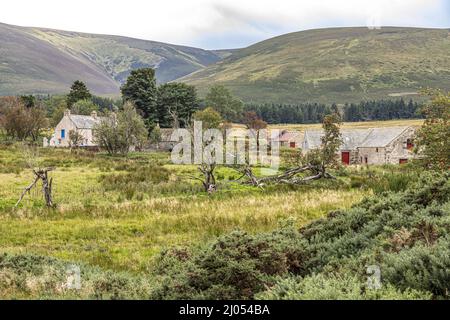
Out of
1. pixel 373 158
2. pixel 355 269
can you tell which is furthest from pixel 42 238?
pixel 373 158

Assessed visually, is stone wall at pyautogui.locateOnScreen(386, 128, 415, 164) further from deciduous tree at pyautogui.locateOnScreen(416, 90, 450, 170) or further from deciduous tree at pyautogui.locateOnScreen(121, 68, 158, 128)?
deciduous tree at pyautogui.locateOnScreen(121, 68, 158, 128)

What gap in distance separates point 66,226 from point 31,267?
→ 649 cm

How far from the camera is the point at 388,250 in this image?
8.16m

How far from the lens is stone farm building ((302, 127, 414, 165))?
195 feet

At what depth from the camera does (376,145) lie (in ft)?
199

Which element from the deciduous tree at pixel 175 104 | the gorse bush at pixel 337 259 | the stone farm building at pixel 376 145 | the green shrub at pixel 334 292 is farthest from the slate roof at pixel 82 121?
the green shrub at pixel 334 292

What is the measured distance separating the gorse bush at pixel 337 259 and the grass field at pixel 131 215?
318 centimetres

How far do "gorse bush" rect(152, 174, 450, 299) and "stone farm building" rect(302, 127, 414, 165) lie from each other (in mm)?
46684

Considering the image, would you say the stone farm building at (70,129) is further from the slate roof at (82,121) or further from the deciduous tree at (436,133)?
the deciduous tree at (436,133)

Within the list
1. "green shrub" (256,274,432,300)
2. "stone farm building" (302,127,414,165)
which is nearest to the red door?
"stone farm building" (302,127,414,165)

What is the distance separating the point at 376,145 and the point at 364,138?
14.0 feet

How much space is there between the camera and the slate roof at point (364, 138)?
199 ft

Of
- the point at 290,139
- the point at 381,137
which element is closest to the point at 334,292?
the point at 381,137

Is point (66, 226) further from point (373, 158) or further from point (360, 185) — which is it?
point (373, 158)
